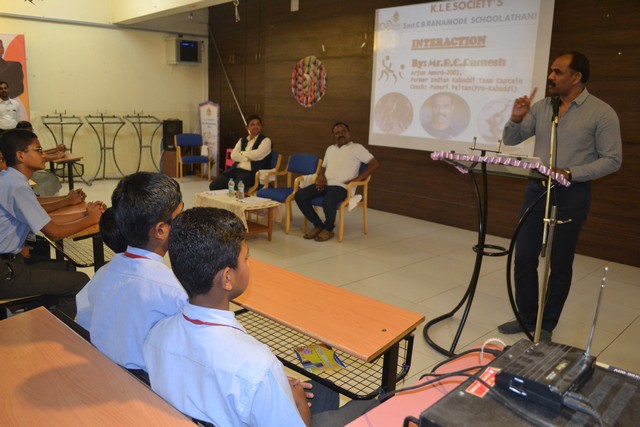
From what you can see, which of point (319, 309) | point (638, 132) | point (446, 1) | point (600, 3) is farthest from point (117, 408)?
point (446, 1)

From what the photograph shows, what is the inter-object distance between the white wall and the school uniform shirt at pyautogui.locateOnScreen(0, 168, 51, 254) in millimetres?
6354

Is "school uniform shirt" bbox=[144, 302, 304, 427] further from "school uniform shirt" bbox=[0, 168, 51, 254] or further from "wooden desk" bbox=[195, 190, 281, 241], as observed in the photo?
"wooden desk" bbox=[195, 190, 281, 241]

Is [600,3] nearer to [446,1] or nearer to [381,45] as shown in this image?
[446,1]

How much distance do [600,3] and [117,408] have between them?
510cm

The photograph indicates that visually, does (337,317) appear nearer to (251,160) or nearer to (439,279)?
(439,279)

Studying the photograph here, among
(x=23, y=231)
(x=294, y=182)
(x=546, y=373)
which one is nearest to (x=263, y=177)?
(x=294, y=182)

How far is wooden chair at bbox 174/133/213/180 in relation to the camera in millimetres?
8516

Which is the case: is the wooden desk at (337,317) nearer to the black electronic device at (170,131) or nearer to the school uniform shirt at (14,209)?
the school uniform shirt at (14,209)

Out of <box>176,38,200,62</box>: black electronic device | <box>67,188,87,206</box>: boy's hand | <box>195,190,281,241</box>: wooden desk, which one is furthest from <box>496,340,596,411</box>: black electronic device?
<box>176,38,200,62</box>: black electronic device

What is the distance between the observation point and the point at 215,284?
1.19 metres

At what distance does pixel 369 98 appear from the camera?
6.57 m

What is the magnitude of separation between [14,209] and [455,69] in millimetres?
4660

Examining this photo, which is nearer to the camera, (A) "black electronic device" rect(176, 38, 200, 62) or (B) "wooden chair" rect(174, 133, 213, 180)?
(B) "wooden chair" rect(174, 133, 213, 180)

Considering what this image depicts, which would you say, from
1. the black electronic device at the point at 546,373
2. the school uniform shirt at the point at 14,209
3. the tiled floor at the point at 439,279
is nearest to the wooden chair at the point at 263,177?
the tiled floor at the point at 439,279
